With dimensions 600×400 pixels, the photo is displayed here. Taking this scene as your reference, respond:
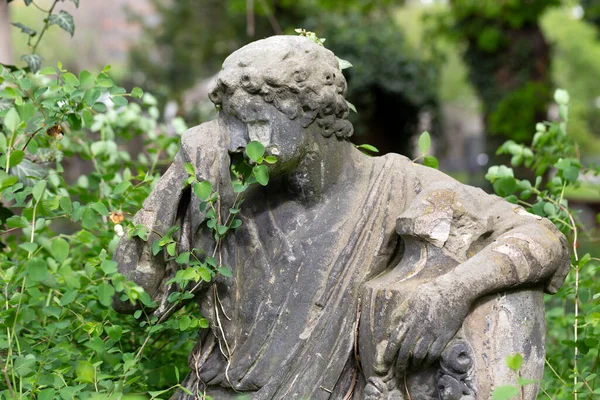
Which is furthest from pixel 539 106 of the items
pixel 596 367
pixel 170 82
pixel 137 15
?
pixel 137 15

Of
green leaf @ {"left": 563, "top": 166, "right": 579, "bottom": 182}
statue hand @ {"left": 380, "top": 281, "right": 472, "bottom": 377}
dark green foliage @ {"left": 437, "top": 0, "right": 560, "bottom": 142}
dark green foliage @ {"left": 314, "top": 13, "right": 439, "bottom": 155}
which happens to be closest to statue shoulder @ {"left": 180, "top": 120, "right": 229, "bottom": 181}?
→ statue hand @ {"left": 380, "top": 281, "right": 472, "bottom": 377}

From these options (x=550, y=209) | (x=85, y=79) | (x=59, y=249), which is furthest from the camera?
(x=550, y=209)

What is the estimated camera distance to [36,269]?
2.30 metres

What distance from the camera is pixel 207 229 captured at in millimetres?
2725

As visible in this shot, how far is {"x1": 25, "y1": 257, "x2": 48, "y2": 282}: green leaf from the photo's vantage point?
7.52ft

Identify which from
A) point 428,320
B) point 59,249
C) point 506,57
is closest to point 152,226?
point 59,249

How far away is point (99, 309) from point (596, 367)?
6.98 ft

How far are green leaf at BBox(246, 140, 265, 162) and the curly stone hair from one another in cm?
15

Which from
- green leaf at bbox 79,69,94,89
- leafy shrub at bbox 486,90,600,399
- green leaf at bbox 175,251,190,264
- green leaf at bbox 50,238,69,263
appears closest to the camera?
green leaf at bbox 50,238,69,263

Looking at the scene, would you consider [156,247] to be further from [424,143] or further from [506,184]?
[506,184]

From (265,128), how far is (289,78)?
0.17 metres

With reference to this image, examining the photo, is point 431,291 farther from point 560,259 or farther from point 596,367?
point 596,367

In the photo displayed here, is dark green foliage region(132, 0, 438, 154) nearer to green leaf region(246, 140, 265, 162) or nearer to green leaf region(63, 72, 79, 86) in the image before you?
green leaf region(63, 72, 79, 86)

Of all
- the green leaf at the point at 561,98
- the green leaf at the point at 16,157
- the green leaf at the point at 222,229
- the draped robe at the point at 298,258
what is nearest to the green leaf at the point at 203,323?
the draped robe at the point at 298,258
